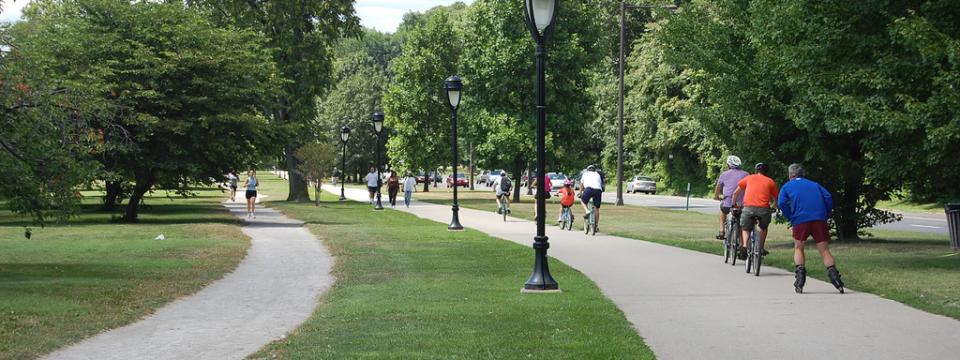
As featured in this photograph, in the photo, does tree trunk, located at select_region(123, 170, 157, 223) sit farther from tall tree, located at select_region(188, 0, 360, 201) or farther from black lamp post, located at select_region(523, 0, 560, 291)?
black lamp post, located at select_region(523, 0, 560, 291)

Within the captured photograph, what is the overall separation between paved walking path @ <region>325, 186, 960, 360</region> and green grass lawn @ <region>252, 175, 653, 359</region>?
406 mm

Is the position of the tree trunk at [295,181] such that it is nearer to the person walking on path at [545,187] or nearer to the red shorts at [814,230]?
the person walking on path at [545,187]

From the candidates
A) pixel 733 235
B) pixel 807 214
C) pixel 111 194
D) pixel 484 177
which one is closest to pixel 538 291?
pixel 807 214

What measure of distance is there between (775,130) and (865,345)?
13335 millimetres

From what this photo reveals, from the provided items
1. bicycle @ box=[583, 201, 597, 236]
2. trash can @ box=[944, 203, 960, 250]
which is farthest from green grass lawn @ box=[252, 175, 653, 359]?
trash can @ box=[944, 203, 960, 250]

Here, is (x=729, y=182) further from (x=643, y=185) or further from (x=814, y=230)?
(x=643, y=185)

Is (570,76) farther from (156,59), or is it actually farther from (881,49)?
(881,49)

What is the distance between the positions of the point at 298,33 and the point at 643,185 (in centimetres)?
3278

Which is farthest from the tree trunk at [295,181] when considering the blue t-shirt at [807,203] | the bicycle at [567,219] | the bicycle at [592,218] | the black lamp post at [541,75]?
the blue t-shirt at [807,203]

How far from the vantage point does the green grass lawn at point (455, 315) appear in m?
9.23

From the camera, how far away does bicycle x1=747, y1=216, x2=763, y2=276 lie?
52.3 feet

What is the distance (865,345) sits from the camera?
950 cm

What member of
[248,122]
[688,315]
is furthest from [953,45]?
[248,122]

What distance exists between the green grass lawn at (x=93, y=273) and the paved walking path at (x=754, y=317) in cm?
507
